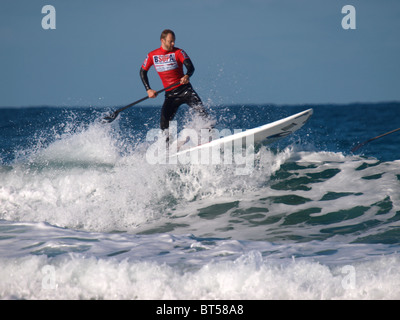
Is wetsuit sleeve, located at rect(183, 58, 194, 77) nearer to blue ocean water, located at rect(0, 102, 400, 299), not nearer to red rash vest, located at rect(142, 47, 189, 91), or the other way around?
red rash vest, located at rect(142, 47, 189, 91)

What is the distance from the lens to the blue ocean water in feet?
11.9

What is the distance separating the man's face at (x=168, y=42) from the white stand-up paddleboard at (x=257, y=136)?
1551 mm

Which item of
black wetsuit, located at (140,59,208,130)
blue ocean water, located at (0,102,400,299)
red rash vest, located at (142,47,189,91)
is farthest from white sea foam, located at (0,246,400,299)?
red rash vest, located at (142,47,189,91)

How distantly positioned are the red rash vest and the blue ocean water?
0.89 m

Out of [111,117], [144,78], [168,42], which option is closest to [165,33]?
[168,42]

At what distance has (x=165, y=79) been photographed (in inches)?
277

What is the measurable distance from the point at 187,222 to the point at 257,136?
2.01m

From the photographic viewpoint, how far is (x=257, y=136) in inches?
283

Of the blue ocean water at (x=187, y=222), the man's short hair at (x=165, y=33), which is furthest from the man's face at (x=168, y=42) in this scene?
the blue ocean water at (x=187, y=222)

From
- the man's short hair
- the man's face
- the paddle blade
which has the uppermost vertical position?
the man's short hair

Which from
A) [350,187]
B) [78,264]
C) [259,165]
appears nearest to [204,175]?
[259,165]
